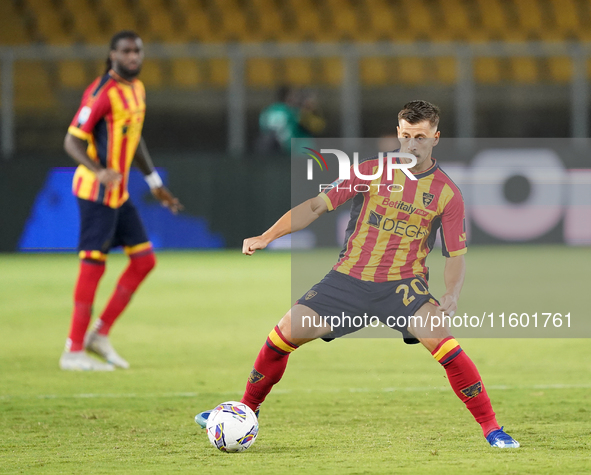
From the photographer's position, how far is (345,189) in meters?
4.02

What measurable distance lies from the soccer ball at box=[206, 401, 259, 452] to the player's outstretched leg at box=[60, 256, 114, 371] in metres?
2.30

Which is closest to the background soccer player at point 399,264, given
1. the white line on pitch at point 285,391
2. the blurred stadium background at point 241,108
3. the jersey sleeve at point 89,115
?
the white line on pitch at point 285,391

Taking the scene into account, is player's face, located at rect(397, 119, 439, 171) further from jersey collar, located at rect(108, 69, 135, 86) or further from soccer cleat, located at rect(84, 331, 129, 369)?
soccer cleat, located at rect(84, 331, 129, 369)

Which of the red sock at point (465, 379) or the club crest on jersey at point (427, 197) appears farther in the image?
the club crest on jersey at point (427, 197)

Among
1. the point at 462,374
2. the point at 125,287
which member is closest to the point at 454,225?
the point at 462,374

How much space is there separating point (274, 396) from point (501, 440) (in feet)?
5.42

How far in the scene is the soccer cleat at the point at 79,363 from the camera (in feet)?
20.1

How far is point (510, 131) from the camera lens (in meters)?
14.6

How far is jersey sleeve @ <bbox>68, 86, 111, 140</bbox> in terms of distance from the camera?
6.10m

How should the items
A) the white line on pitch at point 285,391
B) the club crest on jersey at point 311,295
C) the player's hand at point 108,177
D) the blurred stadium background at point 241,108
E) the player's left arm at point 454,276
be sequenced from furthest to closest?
the blurred stadium background at point 241,108
the player's hand at point 108,177
the white line on pitch at point 285,391
the club crest on jersey at point 311,295
the player's left arm at point 454,276

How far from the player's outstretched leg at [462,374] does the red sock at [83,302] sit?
2.83 metres

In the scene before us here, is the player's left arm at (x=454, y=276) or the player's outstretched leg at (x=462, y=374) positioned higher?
the player's left arm at (x=454, y=276)

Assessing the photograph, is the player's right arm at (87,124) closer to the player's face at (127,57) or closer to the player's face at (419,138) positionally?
the player's face at (127,57)

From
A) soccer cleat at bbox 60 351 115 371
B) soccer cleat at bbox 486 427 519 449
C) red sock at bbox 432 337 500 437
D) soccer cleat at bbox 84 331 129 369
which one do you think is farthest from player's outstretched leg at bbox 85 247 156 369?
soccer cleat at bbox 486 427 519 449
